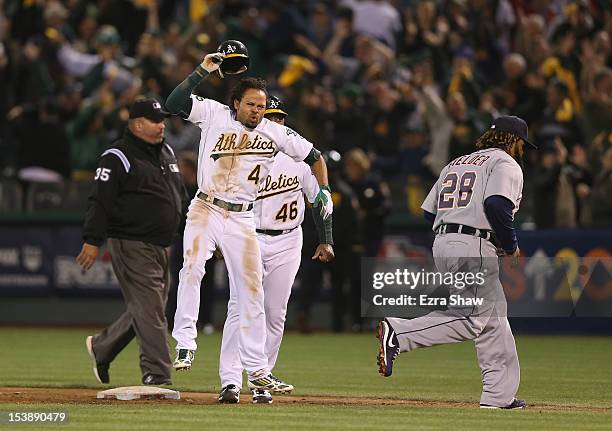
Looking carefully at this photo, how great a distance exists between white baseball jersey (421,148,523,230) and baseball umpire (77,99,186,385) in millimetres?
2493

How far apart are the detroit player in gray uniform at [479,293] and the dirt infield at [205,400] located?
48cm

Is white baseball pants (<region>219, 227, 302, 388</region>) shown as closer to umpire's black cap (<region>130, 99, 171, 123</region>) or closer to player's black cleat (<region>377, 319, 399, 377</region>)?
umpire's black cap (<region>130, 99, 171, 123</region>)

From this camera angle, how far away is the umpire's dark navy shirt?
11.7 meters

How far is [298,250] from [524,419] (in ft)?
10.6

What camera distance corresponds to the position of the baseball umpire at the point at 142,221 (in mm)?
11828

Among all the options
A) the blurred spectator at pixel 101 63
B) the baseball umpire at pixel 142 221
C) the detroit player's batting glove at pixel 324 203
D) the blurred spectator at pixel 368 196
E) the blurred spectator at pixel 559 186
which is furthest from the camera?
the blurred spectator at pixel 101 63

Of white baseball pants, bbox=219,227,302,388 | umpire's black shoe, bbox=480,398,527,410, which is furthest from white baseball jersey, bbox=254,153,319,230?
umpire's black shoe, bbox=480,398,527,410

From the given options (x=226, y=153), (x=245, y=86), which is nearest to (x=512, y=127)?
(x=245, y=86)

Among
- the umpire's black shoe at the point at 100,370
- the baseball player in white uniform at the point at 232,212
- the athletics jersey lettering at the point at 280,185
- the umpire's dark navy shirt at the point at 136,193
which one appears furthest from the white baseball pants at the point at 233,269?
Answer: the umpire's black shoe at the point at 100,370

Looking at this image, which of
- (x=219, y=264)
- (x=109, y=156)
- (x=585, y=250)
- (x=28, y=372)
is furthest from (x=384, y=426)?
(x=219, y=264)

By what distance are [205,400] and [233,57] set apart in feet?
9.19

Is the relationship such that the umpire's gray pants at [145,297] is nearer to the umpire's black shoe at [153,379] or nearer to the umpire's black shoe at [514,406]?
the umpire's black shoe at [153,379]

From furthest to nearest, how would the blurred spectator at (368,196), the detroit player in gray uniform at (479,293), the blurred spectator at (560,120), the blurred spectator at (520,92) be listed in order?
the blurred spectator at (520,92)
the blurred spectator at (368,196)
the blurred spectator at (560,120)
the detroit player in gray uniform at (479,293)

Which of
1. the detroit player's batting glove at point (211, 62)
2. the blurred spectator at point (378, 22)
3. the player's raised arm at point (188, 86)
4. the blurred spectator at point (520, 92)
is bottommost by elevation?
the player's raised arm at point (188, 86)
